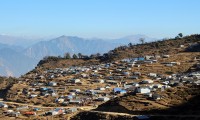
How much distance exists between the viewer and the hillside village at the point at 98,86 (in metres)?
58.0

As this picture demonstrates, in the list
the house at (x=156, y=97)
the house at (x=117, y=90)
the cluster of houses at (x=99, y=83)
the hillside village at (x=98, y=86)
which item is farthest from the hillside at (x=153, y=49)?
the house at (x=156, y=97)

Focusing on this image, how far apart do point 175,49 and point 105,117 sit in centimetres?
6467

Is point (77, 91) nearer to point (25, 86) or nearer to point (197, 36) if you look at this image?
point (25, 86)

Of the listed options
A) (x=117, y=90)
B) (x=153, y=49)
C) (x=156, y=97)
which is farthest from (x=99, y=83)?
(x=153, y=49)

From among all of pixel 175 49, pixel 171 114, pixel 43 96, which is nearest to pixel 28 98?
pixel 43 96

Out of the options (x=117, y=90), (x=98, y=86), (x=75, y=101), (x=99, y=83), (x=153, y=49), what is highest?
(x=153, y=49)

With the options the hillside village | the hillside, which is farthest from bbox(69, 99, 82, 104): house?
the hillside

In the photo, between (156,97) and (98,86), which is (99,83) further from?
(156,97)

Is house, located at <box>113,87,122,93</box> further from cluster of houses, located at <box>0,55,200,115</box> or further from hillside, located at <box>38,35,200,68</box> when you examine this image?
hillside, located at <box>38,35,200,68</box>

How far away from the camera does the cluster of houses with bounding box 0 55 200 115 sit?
64438 millimetres

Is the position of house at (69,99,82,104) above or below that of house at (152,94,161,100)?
below

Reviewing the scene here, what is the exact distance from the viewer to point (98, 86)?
7594cm

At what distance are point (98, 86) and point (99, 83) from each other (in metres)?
2.42

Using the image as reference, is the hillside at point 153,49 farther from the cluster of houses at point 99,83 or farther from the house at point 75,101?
the house at point 75,101
